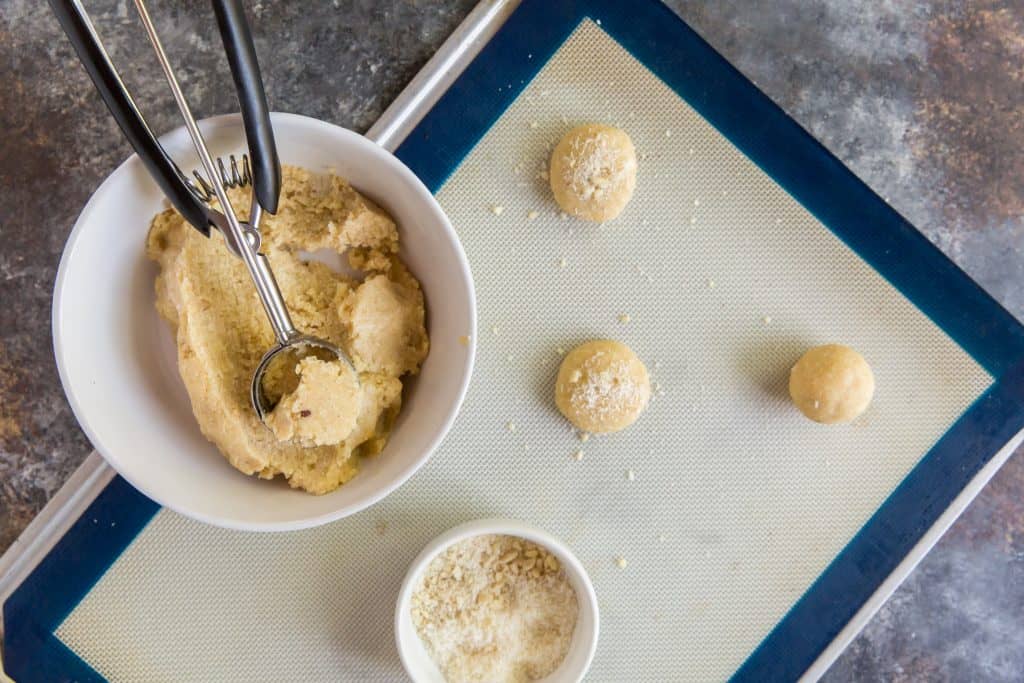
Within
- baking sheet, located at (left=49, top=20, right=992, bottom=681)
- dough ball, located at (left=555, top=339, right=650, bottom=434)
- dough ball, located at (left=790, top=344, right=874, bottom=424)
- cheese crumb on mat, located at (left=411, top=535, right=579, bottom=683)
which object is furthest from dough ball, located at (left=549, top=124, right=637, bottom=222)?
cheese crumb on mat, located at (left=411, top=535, right=579, bottom=683)

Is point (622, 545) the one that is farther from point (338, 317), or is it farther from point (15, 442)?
point (15, 442)

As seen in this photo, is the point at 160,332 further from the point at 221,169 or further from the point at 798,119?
the point at 798,119

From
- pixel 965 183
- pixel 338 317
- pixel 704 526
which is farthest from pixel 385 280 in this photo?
pixel 965 183

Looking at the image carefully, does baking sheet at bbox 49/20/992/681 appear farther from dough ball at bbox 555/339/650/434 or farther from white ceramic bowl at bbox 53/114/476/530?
white ceramic bowl at bbox 53/114/476/530

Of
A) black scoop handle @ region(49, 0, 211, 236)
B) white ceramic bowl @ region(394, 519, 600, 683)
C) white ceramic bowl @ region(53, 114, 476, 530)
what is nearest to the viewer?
black scoop handle @ region(49, 0, 211, 236)

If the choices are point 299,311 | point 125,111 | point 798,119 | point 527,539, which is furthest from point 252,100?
point 798,119

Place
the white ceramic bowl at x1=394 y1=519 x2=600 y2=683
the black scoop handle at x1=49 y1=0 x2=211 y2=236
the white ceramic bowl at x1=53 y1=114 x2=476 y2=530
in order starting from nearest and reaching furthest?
1. the black scoop handle at x1=49 y1=0 x2=211 y2=236
2. the white ceramic bowl at x1=53 y1=114 x2=476 y2=530
3. the white ceramic bowl at x1=394 y1=519 x2=600 y2=683

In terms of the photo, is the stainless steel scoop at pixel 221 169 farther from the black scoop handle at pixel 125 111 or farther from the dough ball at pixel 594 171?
the dough ball at pixel 594 171

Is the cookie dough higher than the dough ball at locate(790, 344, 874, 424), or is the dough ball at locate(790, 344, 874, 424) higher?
the dough ball at locate(790, 344, 874, 424)
